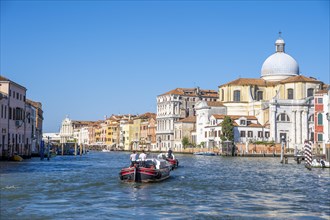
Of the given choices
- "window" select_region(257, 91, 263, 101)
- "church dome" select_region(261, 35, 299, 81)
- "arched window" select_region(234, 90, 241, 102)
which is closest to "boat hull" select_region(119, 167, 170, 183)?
"arched window" select_region(234, 90, 241, 102)

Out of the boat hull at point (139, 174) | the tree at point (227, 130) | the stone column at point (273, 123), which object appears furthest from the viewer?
the stone column at point (273, 123)

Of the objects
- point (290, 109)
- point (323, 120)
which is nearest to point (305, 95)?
point (290, 109)

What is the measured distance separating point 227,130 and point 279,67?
15.4m

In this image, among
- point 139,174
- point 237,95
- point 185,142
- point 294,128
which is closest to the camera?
point 139,174

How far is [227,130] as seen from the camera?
62344 millimetres

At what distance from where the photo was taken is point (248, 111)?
71250 mm

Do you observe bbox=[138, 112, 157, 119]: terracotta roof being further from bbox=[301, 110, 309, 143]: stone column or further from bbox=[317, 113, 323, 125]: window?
bbox=[317, 113, 323, 125]: window

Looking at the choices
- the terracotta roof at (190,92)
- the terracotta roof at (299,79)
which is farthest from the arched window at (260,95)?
the terracotta roof at (190,92)

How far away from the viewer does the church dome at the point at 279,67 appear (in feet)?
240

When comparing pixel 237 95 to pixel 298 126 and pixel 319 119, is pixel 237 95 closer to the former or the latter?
pixel 298 126

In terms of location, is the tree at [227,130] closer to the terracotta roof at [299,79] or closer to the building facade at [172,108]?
the terracotta roof at [299,79]

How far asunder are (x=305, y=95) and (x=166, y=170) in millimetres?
46892

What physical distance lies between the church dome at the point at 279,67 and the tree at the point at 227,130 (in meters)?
13.9

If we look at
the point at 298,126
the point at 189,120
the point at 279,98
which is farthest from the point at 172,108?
the point at 298,126
